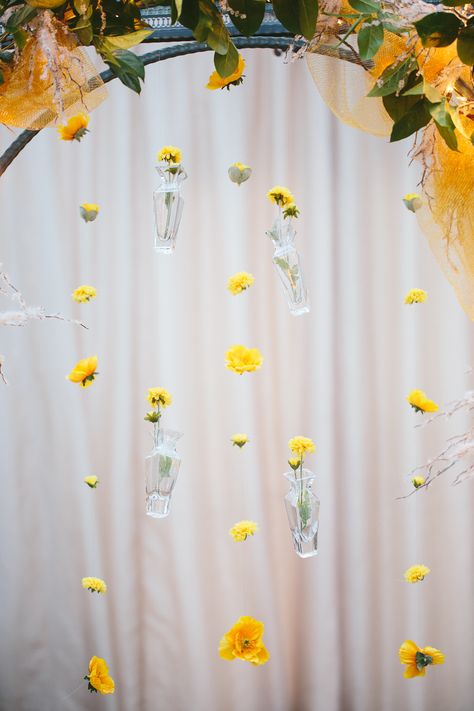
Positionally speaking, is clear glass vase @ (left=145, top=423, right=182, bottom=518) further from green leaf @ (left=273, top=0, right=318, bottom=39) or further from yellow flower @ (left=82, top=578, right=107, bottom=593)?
green leaf @ (left=273, top=0, right=318, bottom=39)

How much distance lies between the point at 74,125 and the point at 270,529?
132 centimetres

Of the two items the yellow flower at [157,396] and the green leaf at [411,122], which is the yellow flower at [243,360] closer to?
the yellow flower at [157,396]

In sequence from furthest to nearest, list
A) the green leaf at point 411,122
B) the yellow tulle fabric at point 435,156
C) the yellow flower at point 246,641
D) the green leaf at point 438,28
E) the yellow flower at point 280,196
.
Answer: the yellow flower at point 246,641 < the yellow flower at point 280,196 < the yellow tulle fabric at point 435,156 < the green leaf at point 411,122 < the green leaf at point 438,28

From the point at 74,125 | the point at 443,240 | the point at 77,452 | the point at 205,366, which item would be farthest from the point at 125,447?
the point at 443,240

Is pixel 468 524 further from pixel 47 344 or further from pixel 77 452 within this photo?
pixel 47 344

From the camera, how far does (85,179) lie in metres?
2.31

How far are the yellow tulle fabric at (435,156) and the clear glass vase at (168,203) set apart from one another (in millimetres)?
524

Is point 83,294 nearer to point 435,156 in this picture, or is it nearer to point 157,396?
point 157,396

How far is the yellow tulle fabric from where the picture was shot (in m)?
1.18

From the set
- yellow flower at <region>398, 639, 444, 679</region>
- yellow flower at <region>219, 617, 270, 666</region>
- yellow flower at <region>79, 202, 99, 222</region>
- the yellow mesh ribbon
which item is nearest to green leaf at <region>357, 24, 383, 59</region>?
the yellow mesh ribbon

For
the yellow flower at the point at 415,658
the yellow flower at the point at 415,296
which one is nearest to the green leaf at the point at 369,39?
the yellow flower at the point at 415,296

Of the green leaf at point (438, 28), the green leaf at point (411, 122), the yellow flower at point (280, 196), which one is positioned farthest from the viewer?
the yellow flower at point (280, 196)

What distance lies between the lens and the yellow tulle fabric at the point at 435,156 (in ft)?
3.87

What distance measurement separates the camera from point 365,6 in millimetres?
994
